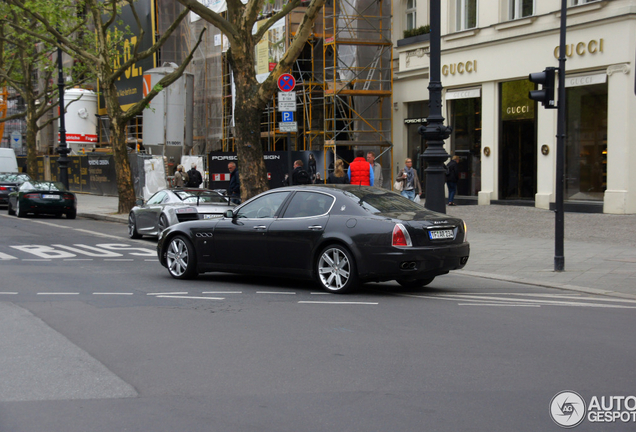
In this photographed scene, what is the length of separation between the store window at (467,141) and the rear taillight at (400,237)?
1687cm

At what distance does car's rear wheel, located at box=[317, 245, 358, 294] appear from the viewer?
9305 millimetres

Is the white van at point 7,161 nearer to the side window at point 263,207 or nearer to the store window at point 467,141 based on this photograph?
the store window at point 467,141

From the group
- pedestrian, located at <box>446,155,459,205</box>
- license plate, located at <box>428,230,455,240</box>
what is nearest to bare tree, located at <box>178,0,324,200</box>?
pedestrian, located at <box>446,155,459,205</box>

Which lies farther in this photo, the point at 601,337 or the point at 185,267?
the point at 185,267

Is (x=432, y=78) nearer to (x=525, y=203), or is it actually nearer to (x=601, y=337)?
(x=601, y=337)

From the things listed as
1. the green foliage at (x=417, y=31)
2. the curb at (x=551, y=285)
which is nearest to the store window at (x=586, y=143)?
the green foliage at (x=417, y=31)

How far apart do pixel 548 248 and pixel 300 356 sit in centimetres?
960

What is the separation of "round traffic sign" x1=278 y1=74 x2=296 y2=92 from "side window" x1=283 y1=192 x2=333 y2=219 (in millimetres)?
5799

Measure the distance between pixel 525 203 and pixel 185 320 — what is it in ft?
56.7

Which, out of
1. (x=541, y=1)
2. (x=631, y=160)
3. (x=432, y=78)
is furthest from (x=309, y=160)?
(x=432, y=78)

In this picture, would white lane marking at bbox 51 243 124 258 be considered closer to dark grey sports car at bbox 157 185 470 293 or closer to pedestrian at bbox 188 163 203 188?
dark grey sports car at bbox 157 185 470 293

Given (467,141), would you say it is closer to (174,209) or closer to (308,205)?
(174,209)

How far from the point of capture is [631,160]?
1986 centimetres

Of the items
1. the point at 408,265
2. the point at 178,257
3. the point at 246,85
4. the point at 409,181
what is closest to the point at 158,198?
the point at 246,85
